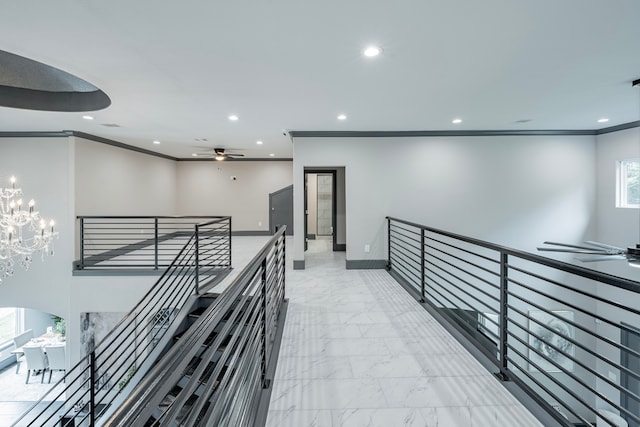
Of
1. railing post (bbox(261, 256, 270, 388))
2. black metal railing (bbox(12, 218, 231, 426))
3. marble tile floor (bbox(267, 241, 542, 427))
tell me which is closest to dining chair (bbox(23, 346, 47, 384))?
black metal railing (bbox(12, 218, 231, 426))

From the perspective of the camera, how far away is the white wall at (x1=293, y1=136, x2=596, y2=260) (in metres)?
5.77

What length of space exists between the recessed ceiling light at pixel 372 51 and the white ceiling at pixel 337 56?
2.7 inches

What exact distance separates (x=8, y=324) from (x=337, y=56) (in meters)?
12.5

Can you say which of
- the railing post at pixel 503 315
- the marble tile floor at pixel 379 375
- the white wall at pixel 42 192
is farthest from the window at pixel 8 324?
the railing post at pixel 503 315

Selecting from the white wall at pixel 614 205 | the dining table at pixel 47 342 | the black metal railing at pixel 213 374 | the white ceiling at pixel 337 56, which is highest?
the white ceiling at pixel 337 56

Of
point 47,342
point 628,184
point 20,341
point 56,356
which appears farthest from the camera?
point 20,341

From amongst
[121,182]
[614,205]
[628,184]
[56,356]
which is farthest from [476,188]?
[56,356]

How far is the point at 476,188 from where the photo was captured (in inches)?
230

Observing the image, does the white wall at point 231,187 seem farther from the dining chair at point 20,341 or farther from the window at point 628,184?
the window at point 628,184

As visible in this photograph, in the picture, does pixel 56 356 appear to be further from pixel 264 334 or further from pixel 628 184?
pixel 628 184

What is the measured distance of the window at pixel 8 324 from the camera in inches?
345

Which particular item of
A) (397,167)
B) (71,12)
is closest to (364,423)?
(71,12)

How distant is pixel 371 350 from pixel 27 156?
23.7 feet

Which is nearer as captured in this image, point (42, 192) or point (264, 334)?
point (264, 334)
